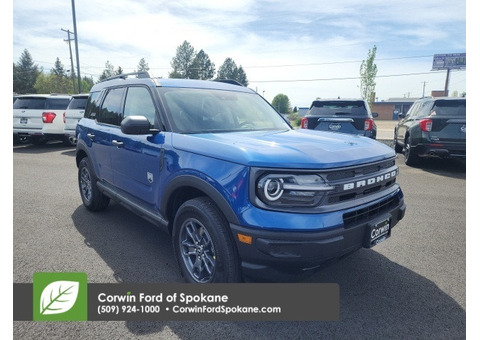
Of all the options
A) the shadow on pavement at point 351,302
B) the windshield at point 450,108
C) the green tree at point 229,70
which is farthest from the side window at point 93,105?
the green tree at point 229,70

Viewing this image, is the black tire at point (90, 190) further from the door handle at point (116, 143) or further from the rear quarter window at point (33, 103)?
the rear quarter window at point (33, 103)

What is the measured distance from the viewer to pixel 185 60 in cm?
7594

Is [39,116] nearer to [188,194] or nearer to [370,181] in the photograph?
[188,194]

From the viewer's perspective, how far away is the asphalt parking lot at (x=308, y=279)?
93.5 inches

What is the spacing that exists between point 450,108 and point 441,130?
0.63 m

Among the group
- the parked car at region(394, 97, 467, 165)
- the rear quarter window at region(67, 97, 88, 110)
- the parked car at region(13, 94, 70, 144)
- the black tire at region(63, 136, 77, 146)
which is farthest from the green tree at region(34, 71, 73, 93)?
the parked car at region(394, 97, 467, 165)

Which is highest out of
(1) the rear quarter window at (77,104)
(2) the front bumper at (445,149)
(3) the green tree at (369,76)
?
(3) the green tree at (369,76)

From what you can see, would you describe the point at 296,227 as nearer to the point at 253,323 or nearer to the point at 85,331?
the point at 253,323

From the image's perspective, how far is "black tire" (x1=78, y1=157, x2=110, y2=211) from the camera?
4.71m

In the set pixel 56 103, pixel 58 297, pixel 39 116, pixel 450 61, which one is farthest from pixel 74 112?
pixel 450 61

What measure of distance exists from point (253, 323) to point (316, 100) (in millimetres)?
7311

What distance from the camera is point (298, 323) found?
2.46 m

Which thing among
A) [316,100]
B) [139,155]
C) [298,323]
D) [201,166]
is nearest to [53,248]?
[139,155]

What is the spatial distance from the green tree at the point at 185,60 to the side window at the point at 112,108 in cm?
7367
